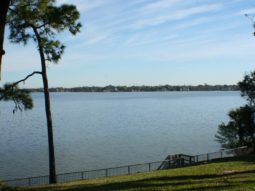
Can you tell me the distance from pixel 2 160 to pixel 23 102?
27698 millimetres

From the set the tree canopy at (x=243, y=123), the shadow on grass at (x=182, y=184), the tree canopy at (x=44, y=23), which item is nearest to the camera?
the shadow on grass at (x=182, y=184)

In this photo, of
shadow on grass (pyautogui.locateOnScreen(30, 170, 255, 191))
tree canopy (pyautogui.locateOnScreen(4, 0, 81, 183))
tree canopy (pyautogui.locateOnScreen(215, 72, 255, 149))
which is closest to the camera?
shadow on grass (pyautogui.locateOnScreen(30, 170, 255, 191))

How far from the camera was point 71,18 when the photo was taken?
22.7 m

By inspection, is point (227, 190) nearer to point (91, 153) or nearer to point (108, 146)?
point (91, 153)

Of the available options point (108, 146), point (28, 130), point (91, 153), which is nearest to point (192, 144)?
point (108, 146)

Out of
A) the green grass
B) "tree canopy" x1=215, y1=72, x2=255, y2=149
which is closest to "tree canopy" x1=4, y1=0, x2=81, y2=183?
the green grass

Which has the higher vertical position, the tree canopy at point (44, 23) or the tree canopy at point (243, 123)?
the tree canopy at point (44, 23)

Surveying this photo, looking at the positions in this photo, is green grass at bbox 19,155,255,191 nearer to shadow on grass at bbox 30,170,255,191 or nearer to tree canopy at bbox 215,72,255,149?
shadow on grass at bbox 30,170,255,191

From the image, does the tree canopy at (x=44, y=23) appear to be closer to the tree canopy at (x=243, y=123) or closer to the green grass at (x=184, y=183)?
the green grass at (x=184, y=183)

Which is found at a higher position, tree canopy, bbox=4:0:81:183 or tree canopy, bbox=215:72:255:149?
tree canopy, bbox=4:0:81:183

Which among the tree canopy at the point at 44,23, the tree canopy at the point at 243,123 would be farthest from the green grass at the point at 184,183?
the tree canopy at the point at 243,123

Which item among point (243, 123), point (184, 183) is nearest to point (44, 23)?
point (184, 183)

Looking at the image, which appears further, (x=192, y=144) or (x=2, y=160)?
(x=192, y=144)

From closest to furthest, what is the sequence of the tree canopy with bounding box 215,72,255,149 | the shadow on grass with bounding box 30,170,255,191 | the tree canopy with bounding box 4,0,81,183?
the shadow on grass with bounding box 30,170,255,191 → the tree canopy with bounding box 4,0,81,183 → the tree canopy with bounding box 215,72,255,149
